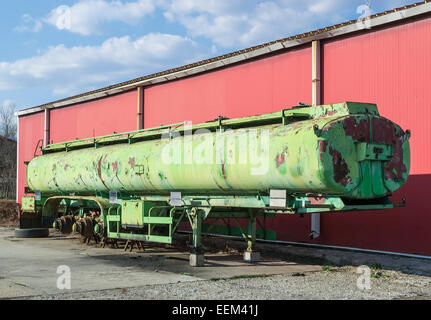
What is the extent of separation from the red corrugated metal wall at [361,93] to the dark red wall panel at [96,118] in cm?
347

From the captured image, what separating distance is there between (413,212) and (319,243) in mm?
2603

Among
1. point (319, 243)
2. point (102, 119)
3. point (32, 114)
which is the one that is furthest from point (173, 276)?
point (32, 114)

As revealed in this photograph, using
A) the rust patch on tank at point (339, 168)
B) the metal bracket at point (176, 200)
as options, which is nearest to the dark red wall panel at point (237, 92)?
the metal bracket at point (176, 200)

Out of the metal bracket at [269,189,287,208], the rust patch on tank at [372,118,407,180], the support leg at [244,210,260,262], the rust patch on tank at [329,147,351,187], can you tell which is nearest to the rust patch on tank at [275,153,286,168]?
the metal bracket at [269,189,287,208]

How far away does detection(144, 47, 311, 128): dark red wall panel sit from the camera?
44.8ft

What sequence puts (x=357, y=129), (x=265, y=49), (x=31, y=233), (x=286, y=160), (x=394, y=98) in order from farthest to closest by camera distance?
(x=31, y=233)
(x=265, y=49)
(x=394, y=98)
(x=286, y=160)
(x=357, y=129)

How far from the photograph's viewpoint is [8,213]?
80.0 feet

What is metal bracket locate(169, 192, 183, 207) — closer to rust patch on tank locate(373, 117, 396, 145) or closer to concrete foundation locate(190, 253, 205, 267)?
concrete foundation locate(190, 253, 205, 267)

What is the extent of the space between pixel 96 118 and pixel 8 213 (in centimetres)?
702

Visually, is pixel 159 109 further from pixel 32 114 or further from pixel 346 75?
pixel 32 114

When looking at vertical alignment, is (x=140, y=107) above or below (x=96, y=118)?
above

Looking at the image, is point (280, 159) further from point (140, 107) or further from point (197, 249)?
point (140, 107)

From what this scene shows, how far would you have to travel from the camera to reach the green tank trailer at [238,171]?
29.6 ft

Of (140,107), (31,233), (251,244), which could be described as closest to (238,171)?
(251,244)
